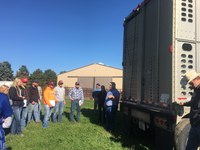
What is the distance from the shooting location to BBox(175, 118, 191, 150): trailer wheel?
15.2ft

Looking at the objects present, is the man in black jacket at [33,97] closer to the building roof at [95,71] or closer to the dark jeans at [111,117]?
the dark jeans at [111,117]

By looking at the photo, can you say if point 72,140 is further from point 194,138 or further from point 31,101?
point 194,138

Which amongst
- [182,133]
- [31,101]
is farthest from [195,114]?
[31,101]

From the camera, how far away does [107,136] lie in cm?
812

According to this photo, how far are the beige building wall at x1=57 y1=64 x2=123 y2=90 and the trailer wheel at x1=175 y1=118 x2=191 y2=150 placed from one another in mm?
42367

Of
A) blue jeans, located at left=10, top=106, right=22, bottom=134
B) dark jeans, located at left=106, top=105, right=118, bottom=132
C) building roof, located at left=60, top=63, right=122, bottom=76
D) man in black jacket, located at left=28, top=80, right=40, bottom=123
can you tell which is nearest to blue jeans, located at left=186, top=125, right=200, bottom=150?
dark jeans, located at left=106, top=105, right=118, bottom=132

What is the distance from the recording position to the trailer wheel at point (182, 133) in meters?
4.64

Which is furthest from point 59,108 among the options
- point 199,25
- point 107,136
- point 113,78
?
point 113,78

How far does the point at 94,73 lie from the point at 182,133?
157ft

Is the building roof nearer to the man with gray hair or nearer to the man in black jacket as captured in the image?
the man with gray hair

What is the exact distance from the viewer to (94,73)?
52.4 metres

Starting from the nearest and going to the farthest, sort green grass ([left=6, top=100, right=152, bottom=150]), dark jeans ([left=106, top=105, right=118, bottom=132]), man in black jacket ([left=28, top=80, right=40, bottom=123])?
green grass ([left=6, top=100, right=152, bottom=150]), dark jeans ([left=106, top=105, right=118, bottom=132]), man in black jacket ([left=28, top=80, right=40, bottom=123])

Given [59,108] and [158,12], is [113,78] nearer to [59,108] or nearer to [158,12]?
[59,108]

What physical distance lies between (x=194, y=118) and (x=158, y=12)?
2.60 m
